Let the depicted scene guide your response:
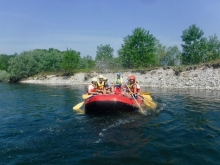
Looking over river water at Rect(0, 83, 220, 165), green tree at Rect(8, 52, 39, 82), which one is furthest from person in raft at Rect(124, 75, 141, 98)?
green tree at Rect(8, 52, 39, 82)

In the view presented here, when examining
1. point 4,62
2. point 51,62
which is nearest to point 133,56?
point 51,62

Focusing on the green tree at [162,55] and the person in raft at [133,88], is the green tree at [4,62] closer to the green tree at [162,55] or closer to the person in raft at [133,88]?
the green tree at [162,55]

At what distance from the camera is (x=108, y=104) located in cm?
963

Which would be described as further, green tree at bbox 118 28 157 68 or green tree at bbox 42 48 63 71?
green tree at bbox 42 48 63 71

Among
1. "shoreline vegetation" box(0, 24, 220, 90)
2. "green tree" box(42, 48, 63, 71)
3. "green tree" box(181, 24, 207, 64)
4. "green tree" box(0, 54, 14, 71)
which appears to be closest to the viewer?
"shoreline vegetation" box(0, 24, 220, 90)

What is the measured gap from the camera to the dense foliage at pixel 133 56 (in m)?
38.3

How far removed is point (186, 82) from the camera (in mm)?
27578

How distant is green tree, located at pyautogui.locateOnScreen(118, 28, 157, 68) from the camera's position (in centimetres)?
4012

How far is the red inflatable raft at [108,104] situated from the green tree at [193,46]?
3115cm

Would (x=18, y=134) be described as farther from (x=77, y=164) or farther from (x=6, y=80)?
(x=6, y=80)

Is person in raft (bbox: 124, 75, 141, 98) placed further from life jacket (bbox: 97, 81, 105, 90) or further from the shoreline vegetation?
the shoreline vegetation

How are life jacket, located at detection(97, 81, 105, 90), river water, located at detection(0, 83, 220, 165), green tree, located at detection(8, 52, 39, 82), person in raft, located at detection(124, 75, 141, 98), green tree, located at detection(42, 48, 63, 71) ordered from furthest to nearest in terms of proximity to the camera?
green tree, located at detection(42, 48, 63, 71) < green tree, located at detection(8, 52, 39, 82) < person in raft, located at detection(124, 75, 141, 98) < life jacket, located at detection(97, 81, 105, 90) < river water, located at detection(0, 83, 220, 165)

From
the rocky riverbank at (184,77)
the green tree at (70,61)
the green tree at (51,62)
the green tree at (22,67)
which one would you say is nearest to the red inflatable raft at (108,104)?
the rocky riverbank at (184,77)

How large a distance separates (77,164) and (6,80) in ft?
178
